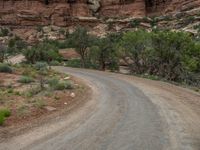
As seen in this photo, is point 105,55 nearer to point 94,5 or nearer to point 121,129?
point 121,129

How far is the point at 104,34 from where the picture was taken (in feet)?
293

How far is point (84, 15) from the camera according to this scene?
10100 cm

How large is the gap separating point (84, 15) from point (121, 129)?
91179 mm

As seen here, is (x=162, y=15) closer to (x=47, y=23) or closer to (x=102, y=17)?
(x=102, y=17)

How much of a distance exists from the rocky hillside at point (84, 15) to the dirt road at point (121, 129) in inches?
2859

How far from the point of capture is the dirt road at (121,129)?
31.7 ft

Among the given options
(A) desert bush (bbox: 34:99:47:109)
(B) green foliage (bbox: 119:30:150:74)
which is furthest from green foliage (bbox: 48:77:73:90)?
(B) green foliage (bbox: 119:30:150:74)

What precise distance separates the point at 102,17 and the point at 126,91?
81712 millimetres

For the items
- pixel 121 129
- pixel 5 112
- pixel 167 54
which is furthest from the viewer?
pixel 167 54

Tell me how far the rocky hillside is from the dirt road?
72.6 m

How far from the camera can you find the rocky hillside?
92.1 m

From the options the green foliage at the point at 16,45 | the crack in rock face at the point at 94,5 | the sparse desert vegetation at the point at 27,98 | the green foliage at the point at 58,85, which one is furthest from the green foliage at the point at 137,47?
the crack in rock face at the point at 94,5

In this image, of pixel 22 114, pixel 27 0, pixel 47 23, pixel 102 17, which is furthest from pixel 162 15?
pixel 22 114

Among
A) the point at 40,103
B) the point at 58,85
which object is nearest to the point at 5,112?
the point at 40,103
